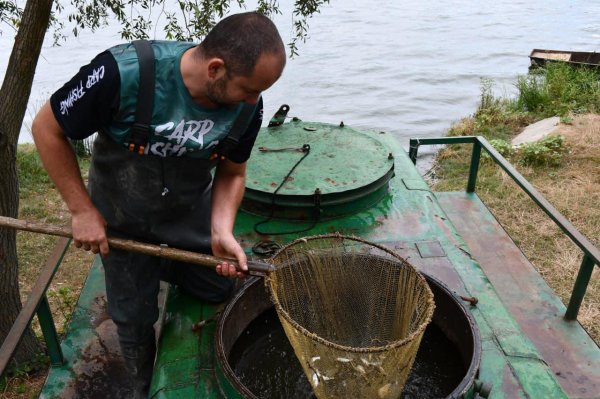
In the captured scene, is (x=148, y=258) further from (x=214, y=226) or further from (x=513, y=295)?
(x=513, y=295)

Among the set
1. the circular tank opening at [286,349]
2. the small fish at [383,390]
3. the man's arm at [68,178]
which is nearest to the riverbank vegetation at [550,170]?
the circular tank opening at [286,349]

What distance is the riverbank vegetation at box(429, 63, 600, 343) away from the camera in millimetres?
5156

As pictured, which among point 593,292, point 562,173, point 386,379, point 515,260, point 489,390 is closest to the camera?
point 386,379

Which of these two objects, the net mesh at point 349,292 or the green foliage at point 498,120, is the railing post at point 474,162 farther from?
the green foliage at point 498,120

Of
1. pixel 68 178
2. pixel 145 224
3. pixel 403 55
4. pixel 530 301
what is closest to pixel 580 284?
pixel 530 301

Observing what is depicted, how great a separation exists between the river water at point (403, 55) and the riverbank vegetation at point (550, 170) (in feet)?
6.18

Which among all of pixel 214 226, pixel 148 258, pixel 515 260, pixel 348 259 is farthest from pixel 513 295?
pixel 148 258

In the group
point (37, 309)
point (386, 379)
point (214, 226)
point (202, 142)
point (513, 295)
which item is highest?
point (202, 142)

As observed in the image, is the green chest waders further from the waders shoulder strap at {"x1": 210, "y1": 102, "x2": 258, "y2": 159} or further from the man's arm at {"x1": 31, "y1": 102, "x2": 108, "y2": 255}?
the man's arm at {"x1": 31, "y1": 102, "x2": 108, "y2": 255}

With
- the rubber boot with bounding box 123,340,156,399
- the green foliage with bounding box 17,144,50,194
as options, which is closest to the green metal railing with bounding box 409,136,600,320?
the rubber boot with bounding box 123,340,156,399

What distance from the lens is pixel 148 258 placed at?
2.61m

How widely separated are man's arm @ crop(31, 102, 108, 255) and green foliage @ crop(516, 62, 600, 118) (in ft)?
28.7

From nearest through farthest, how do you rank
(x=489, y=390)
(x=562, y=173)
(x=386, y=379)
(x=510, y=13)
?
(x=386, y=379) → (x=489, y=390) → (x=562, y=173) → (x=510, y=13)

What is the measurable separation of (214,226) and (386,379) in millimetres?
1056
